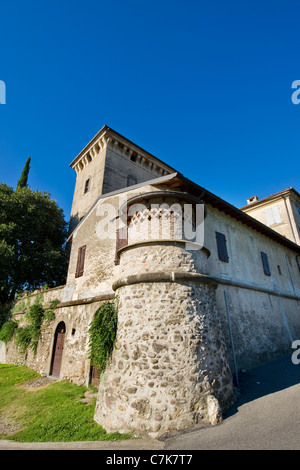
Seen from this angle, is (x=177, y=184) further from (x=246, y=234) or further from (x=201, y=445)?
(x=201, y=445)

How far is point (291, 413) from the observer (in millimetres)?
5141

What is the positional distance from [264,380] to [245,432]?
3535 millimetres

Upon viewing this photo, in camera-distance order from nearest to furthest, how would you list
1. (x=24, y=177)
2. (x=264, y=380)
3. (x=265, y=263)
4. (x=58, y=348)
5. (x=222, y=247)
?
(x=264, y=380) → (x=222, y=247) → (x=58, y=348) → (x=265, y=263) → (x=24, y=177)

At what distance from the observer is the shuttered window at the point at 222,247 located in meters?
9.65

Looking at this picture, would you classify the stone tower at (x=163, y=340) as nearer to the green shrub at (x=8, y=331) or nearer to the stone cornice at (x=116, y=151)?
the green shrub at (x=8, y=331)

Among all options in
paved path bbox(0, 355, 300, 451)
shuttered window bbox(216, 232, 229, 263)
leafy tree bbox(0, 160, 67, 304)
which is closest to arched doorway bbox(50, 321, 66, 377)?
paved path bbox(0, 355, 300, 451)

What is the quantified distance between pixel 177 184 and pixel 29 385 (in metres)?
A: 10.2

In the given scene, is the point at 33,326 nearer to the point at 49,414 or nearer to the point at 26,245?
the point at 49,414

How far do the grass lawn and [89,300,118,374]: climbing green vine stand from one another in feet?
4.33

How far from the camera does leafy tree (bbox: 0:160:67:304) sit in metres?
16.2

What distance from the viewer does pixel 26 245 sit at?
1777 centimetres

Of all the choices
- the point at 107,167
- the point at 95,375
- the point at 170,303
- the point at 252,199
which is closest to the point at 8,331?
the point at 95,375

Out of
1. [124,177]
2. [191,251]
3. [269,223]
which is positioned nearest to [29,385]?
[191,251]

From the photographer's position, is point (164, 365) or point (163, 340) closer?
point (164, 365)
